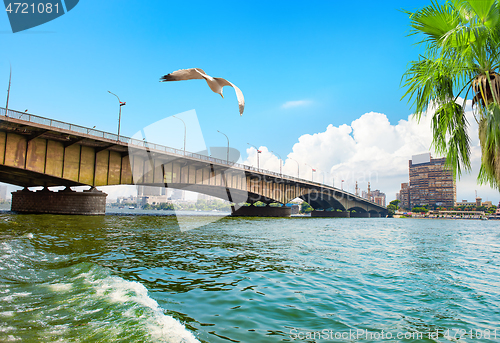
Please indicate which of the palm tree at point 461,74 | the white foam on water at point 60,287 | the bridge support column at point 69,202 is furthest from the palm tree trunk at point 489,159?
the bridge support column at point 69,202

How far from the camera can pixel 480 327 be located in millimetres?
4988

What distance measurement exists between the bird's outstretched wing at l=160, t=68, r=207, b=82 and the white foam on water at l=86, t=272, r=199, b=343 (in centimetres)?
410

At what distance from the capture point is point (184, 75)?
5.17 metres

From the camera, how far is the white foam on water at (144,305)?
13.3ft

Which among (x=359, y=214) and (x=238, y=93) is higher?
(x=238, y=93)

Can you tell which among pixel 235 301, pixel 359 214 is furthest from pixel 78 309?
pixel 359 214

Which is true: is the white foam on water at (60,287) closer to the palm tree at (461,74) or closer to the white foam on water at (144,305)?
the white foam on water at (144,305)

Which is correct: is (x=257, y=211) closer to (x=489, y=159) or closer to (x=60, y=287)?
(x=60, y=287)

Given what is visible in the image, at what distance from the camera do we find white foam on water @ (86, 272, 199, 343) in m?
4.04

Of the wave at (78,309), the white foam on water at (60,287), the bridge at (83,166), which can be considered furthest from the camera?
the bridge at (83,166)

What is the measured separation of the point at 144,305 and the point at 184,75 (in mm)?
4373

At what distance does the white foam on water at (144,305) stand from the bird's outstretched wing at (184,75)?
13.4 feet

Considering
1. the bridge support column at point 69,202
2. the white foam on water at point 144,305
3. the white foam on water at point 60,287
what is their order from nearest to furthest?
the white foam on water at point 144,305 < the white foam on water at point 60,287 < the bridge support column at point 69,202

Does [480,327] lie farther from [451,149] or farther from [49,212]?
[49,212]
